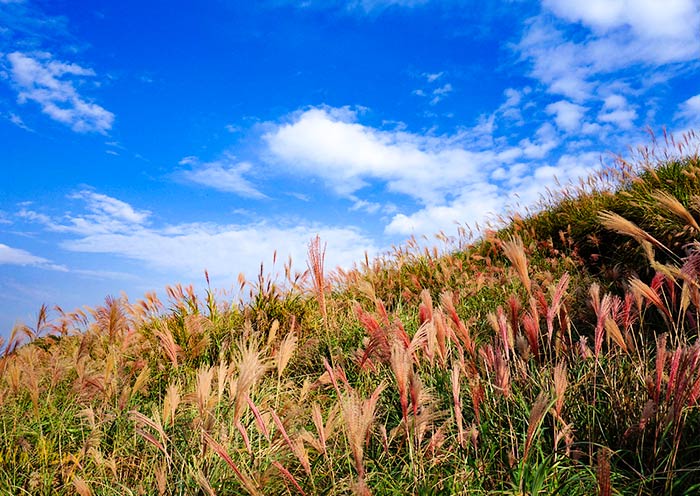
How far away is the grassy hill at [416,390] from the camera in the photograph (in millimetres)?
1877

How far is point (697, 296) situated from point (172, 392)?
247 cm

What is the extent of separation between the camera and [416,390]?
1642 mm

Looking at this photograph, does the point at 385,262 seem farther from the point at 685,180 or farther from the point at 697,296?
the point at 697,296

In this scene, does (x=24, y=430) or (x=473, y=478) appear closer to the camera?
(x=473, y=478)

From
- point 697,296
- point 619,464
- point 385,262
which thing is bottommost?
point 619,464

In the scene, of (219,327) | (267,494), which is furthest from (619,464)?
(219,327)

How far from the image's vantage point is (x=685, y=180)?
6.13 m

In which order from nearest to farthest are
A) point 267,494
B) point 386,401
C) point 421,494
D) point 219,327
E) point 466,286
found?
point 421,494 < point 267,494 < point 386,401 < point 219,327 < point 466,286

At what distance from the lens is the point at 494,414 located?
240cm

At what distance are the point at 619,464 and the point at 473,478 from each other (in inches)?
36.5

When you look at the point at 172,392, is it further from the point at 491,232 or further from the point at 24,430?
the point at 491,232

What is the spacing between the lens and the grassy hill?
1.88 meters

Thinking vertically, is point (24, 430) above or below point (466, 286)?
below

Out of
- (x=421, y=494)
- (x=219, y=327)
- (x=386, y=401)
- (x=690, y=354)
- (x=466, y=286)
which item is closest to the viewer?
(x=690, y=354)
